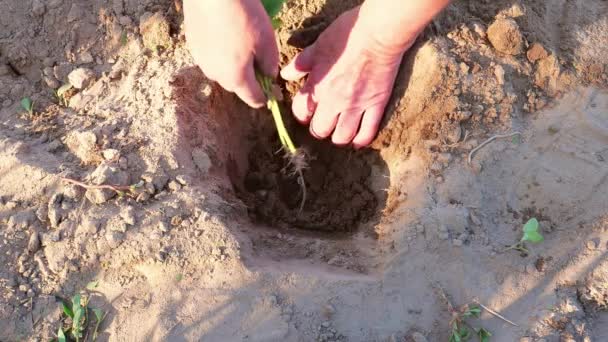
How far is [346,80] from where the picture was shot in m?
1.96

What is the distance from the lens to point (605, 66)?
6.51 ft

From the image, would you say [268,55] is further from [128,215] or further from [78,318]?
[78,318]

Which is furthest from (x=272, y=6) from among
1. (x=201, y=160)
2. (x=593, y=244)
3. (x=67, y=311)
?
(x=593, y=244)

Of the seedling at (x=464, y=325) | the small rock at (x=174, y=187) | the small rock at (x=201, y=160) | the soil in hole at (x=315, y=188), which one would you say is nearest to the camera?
the seedling at (x=464, y=325)

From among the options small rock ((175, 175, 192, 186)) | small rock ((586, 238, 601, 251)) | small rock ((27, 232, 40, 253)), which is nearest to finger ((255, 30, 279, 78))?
A: small rock ((175, 175, 192, 186))

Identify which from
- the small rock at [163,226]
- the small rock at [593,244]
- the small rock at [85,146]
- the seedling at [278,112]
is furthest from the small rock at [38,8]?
the small rock at [593,244]

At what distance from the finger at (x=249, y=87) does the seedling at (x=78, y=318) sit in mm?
782

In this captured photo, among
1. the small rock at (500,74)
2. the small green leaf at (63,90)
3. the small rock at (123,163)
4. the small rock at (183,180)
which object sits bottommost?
the small rock at (183,180)

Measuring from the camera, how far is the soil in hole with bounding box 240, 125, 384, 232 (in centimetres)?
→ 206

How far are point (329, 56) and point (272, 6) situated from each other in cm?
28

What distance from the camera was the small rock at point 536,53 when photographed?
76.1 inches

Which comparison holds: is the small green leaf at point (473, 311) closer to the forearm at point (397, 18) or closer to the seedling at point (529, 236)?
the seedling at point (529, 236)

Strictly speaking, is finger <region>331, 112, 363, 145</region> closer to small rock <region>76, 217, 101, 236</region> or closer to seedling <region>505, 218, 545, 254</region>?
seedling <region>505, 218, 545, 254</region>

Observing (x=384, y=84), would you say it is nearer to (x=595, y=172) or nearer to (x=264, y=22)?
(x=264, y=22)
